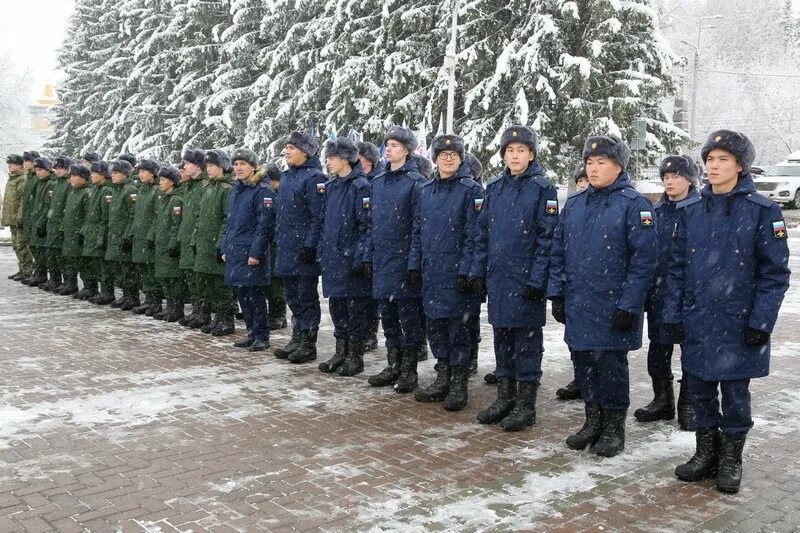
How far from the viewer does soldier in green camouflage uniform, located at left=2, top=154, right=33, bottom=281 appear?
49.6ft

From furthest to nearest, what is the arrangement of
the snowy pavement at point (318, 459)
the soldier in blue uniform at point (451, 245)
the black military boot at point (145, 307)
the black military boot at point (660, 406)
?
the black military boot at point (145, 307), the soldier in blue uniform at point (451, 245), the black military boot at point (660, 406), the snowy pavement at point (318, 459)

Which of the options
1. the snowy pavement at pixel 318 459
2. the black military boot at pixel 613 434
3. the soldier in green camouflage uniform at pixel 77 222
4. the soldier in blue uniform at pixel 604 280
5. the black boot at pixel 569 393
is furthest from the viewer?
the soldier in green camouflage uniform at pixel 77 222

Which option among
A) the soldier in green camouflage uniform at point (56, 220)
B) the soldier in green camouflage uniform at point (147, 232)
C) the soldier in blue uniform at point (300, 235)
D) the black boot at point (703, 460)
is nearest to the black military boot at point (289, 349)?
the soldier in blue uniform at point (300, 235)

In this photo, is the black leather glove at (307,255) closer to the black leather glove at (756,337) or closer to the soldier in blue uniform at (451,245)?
the soldier in blue uniform at (451,245)

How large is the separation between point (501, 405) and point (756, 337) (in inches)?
87.7

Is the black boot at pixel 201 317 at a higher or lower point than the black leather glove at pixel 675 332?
lower

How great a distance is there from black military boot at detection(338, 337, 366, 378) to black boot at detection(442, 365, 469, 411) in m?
1.31

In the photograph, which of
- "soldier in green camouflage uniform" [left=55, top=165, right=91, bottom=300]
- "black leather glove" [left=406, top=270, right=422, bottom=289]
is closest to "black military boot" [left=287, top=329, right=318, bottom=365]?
"black leather glove" [left=406, top=270, right=422, bottom=289]

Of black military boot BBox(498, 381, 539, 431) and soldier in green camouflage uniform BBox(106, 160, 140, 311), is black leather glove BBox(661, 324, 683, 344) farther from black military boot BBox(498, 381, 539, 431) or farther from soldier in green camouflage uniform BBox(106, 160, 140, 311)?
soldier in green camouflage uniform BBox(106, 160, 140, 311)

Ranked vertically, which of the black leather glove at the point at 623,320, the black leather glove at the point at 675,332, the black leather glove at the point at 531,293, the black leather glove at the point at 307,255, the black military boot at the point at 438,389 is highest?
the black leather glove at the point at 307,255

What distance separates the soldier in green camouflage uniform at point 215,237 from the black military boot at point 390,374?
3056 mm

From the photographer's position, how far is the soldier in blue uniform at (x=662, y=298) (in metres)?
6.56

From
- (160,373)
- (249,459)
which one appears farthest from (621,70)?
(249,459)

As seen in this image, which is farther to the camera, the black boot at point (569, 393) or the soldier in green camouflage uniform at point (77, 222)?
the soldier in green camouflage uniform at point (77, 222)
